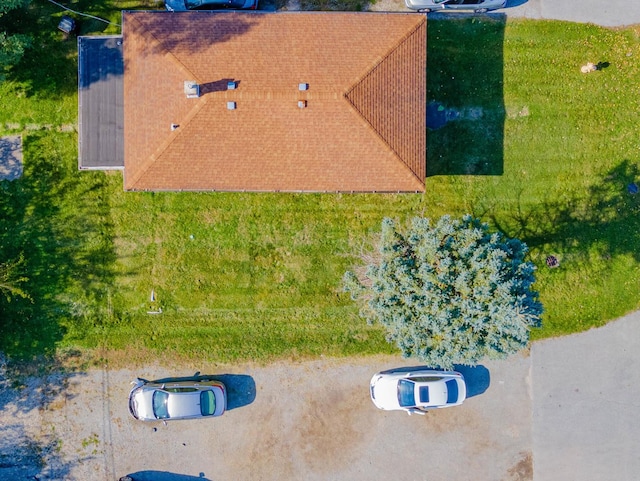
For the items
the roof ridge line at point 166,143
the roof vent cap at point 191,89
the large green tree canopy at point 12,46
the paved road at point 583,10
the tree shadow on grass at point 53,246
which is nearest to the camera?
the roof vent cap at point 191,89

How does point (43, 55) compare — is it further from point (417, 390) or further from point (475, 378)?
point (475, 378)

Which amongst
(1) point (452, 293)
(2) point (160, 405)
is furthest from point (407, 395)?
(2) point (160, 405)

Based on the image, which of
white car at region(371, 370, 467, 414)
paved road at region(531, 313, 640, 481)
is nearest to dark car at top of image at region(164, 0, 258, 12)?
white car at region(371, 370, 467, 414)

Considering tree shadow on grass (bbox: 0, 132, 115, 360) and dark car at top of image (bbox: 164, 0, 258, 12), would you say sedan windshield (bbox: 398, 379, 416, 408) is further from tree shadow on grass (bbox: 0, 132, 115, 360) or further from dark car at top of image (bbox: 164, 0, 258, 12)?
dark car at top of image (bbox: 164, 0, 258, 12)

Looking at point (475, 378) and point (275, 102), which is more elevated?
point (275, 102)

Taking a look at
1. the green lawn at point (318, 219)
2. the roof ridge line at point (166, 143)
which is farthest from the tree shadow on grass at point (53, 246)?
the roof ridge line at point (166, 143)

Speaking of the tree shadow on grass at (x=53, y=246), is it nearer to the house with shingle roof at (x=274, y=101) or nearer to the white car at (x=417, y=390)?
the house with shingle roof at (x=274, y=101)
